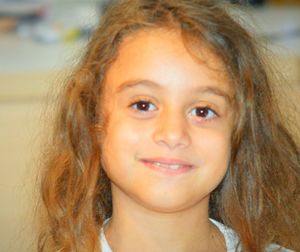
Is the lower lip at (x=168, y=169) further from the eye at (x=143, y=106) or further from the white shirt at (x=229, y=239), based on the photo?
the white shirt at (x=229, y=239)

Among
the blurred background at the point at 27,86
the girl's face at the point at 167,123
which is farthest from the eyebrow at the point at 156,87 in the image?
the blurred background at the point at 27,86

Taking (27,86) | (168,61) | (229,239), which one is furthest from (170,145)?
(27,86)

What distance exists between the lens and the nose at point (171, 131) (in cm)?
105

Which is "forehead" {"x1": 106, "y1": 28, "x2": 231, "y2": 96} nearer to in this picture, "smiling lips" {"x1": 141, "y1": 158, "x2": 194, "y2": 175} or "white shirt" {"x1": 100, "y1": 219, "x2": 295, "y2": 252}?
"smiling lips" {"x1": 141, "y1": 158, "x2": 194, "y2": 175}

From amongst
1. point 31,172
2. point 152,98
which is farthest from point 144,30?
point 31,172

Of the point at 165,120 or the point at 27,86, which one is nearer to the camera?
the point at 165,120

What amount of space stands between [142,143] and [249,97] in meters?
0.20

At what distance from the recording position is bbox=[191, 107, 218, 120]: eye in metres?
1.09

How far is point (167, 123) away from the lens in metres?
1.06

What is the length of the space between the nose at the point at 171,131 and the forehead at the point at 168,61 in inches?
1.9

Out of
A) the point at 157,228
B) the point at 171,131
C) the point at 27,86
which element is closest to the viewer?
the point at 171,131

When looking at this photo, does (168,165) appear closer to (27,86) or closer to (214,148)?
(214,148)

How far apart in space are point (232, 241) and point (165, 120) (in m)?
0.30

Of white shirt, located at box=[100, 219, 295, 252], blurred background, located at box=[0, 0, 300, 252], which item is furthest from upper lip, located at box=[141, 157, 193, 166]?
blurred background, located at box=[0, 0, 300, 252]
